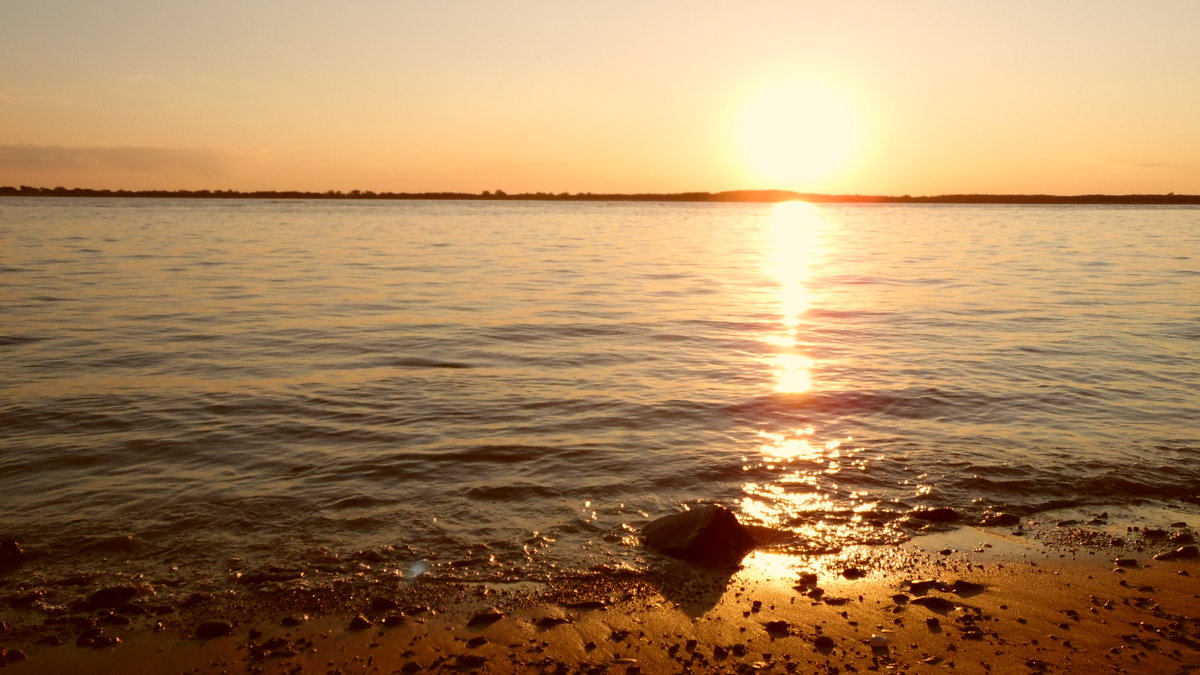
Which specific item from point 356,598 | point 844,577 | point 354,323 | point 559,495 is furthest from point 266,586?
point 354,323

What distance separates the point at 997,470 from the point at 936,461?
0.82 metres

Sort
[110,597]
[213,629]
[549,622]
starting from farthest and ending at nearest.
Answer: [110,597] < [549,622] < [213,629]

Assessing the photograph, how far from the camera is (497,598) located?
808 centimetres

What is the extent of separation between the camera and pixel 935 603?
25.5ft

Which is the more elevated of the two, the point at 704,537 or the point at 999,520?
the point at 704,537

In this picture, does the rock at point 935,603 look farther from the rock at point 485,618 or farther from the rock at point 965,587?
the rock at point 485,618

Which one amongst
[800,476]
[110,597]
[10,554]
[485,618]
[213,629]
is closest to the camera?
[213,629]

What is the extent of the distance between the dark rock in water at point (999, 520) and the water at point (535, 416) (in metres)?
0.52

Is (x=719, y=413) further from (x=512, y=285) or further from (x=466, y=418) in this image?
(x=512, y=285)

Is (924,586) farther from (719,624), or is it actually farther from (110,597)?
(110,597)

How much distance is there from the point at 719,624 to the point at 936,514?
3.95 m

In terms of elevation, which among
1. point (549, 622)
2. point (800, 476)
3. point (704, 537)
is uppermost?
point (704, 537)

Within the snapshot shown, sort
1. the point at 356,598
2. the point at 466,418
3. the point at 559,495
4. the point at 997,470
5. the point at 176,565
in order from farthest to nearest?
the point at 466,418 → the point at 997,470 → the point at 559,495 → the point at 176,565 → the point at 356,598

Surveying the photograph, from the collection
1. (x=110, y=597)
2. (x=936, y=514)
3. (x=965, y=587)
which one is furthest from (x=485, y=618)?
(x=936, y=514)
